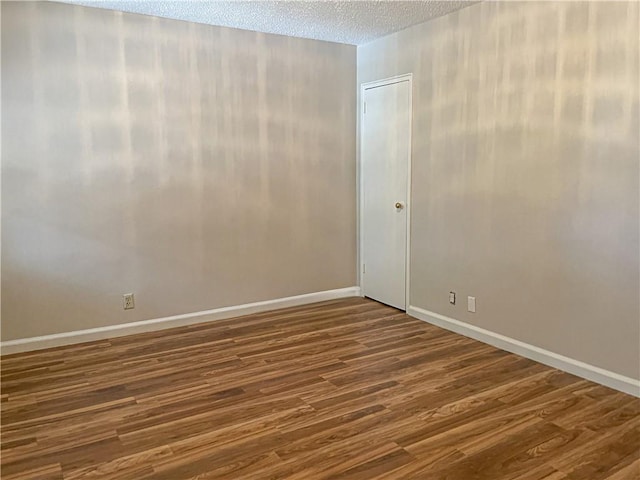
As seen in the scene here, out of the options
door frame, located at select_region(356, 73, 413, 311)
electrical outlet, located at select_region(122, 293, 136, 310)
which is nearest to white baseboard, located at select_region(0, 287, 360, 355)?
electrical outlet, located at select_region(122, 293, 136, 310)

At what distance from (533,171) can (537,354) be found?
48.1 inches

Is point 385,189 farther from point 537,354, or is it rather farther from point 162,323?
point 162,323

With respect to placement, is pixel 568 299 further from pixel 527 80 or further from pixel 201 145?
pixel 201 145

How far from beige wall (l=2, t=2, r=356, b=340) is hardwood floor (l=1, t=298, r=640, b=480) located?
0.55m

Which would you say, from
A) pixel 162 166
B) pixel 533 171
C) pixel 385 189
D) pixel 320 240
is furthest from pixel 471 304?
pixel 162 166

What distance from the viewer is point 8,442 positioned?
2494mm

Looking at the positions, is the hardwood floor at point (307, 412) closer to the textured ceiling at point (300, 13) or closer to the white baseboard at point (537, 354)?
the white baseboard at point (537, 354)

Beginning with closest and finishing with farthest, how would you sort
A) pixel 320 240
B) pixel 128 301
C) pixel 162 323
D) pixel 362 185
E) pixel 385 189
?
pixel 128 301, pixel 162 323, pixel 385 189, pixel 320 240, pixel 362 185

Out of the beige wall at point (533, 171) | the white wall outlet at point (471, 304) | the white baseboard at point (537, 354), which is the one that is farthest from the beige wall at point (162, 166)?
the white wall outlet at point (471, 304)

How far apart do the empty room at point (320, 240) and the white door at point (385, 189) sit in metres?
0.03

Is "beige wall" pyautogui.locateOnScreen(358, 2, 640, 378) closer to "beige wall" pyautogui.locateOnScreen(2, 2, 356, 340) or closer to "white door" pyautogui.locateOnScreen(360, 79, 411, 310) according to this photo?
"white door" pyautogui.locateOnScreen(360, 79, 411, 310)

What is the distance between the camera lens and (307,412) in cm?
276

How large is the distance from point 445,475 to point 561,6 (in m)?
2.76

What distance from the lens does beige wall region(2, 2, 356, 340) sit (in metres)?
3.59
